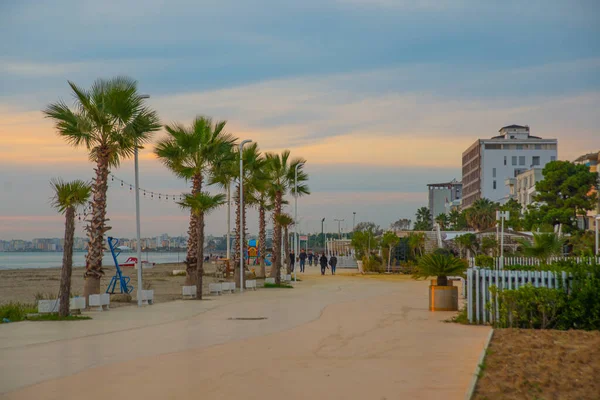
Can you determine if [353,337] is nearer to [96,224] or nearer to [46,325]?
[46,325]

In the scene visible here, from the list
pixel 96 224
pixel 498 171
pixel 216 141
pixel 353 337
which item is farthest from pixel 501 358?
pixel 498 171

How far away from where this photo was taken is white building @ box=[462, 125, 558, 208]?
13912cm

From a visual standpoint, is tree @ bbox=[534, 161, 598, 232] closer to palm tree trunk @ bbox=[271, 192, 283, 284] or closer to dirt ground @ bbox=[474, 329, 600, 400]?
palm tree trunk @ bbox=[271, 192, 283, 284]

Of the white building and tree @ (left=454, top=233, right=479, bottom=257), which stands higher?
the white building

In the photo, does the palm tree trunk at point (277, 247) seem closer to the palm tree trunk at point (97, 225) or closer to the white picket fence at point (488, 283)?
the palm tree trunk at point (97, 225)

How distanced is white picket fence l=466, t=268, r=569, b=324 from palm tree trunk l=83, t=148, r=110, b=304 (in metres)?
12.4

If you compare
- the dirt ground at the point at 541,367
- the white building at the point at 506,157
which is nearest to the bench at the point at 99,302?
the dirt ground at the point at 541,367

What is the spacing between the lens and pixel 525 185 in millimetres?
107938

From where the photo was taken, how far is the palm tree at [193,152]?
104 feet

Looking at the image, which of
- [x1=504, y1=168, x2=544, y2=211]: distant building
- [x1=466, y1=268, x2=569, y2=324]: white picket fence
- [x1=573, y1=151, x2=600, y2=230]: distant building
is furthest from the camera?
[x1=504, y1=168, x2=544, y2=211]: distant building

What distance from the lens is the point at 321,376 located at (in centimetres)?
984

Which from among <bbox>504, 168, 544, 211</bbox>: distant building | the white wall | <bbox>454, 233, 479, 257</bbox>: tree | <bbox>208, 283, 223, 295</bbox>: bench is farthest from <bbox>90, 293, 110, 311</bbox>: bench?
the white wall

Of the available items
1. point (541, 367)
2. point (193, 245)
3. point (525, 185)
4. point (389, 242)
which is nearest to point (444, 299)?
point (541, 367)

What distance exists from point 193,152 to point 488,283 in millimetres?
18427
